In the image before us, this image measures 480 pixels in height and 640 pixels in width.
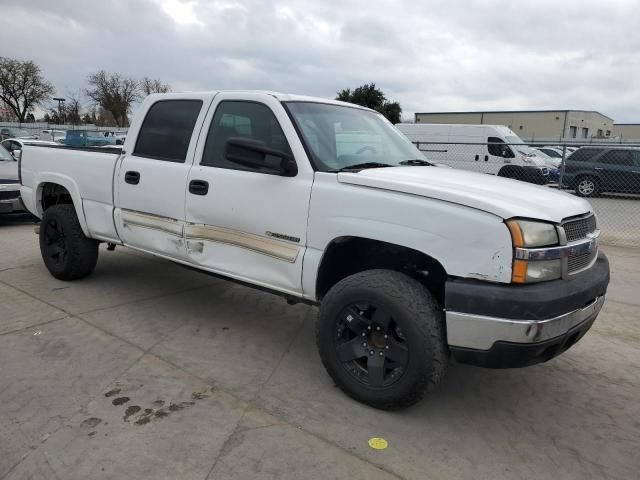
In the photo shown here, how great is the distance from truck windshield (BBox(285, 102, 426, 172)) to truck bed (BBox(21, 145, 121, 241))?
197cm

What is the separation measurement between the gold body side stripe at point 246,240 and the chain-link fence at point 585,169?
354 inches

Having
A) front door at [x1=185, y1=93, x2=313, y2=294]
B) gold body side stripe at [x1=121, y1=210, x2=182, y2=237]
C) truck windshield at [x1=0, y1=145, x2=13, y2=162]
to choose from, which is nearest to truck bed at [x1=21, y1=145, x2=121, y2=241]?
Answer: gold body side stripe at [x1=121, y1=210, x2=182, y2=237]

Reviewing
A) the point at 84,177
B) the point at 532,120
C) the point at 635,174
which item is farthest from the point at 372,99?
the point at 84,177

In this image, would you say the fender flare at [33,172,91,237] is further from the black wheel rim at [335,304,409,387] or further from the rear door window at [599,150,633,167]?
the rear door window at [599,150,633,167]

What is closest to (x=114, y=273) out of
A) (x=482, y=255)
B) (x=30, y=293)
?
(x=30, y=293)

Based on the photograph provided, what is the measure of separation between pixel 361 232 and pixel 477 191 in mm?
692

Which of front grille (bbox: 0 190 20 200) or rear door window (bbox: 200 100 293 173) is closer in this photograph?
rear door window (bbox: 200 100 293 173)

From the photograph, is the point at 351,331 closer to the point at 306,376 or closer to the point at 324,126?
the point at 306,376

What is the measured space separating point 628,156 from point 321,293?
15.0 meters

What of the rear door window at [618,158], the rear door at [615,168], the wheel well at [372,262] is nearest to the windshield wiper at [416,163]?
the wheel well at [372,262]

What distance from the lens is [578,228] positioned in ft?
9.62

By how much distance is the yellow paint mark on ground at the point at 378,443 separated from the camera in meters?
2.71

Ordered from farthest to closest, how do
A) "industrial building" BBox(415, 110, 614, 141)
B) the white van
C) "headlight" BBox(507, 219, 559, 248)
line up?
"industrial building" BBox(415, 110, 614, 141) < the white van < "headlight" BBox(507, 219, 559, 248)

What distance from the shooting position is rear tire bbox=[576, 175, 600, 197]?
15.3 metres
